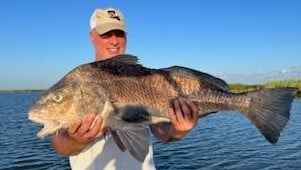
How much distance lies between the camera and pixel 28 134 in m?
25.8

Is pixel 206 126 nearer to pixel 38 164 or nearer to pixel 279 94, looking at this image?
pixel 38 164

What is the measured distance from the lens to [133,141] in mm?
4238

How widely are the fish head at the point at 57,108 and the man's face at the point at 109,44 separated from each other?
102cm

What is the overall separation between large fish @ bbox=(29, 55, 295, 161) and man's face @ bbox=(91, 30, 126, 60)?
2.74 feet

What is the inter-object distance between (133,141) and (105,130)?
435 millimetres

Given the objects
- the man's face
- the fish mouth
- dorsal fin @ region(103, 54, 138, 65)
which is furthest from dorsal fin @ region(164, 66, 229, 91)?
the fish mouth

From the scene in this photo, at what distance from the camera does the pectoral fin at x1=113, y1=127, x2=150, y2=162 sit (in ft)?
13.8

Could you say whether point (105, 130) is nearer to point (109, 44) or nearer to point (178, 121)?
point (178, 121)

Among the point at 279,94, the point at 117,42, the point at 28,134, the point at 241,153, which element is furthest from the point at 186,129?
the point at 28,134

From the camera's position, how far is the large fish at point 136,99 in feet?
13.5

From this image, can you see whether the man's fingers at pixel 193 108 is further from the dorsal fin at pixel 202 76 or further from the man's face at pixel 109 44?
the man's face at pixel 109 44

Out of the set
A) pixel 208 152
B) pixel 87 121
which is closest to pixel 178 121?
pixel 87 121

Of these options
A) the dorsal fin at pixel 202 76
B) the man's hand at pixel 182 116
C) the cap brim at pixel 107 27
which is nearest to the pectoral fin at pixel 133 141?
the man's hand at pixel 182 116

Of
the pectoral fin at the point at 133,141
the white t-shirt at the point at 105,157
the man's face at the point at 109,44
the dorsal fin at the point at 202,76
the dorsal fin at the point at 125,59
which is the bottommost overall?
the white t-shirt at the point at 105,157
